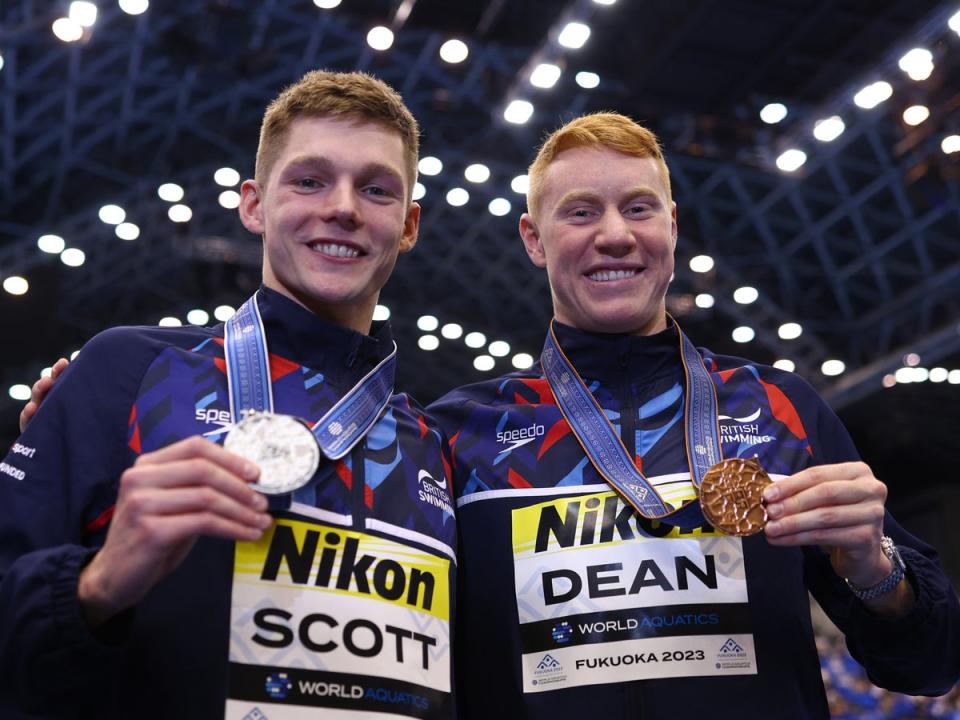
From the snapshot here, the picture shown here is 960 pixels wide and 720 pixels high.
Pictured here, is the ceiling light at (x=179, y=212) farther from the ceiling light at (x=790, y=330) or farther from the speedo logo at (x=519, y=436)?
the speedo logo at (x=519, y=436)

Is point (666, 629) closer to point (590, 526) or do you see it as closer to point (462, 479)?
point (590, 526)

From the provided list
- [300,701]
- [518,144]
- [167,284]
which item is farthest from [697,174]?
[300,701]

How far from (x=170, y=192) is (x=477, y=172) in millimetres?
3476

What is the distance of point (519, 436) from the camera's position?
2.69 meters

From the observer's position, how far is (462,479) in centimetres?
264

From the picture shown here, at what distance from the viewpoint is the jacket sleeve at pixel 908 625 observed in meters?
2.33

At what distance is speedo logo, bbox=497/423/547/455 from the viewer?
2666 millimetres

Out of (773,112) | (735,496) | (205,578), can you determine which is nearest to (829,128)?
(773,112)

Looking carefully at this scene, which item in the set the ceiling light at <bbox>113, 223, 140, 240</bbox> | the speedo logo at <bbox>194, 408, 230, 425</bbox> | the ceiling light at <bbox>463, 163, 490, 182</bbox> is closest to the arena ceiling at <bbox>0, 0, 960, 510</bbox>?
the ceiling light at <bbox>463, 163, 490, 182</bbox>

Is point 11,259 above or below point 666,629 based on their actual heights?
above

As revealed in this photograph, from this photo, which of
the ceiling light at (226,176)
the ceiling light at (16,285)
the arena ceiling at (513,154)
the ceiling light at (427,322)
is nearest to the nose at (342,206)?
the arena ceiling at (513,154)

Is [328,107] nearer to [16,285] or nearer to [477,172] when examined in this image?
[477,172]

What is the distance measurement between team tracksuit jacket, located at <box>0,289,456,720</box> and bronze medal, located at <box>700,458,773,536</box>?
586 mm

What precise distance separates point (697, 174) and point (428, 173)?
3.62 metres
